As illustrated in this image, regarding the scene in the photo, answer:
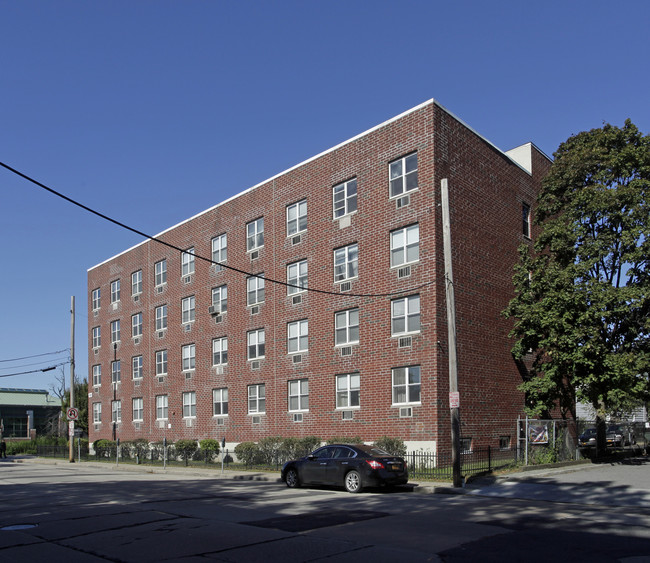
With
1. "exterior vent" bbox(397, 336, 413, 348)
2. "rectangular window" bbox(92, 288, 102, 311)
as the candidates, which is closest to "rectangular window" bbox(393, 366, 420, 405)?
"exterior vent" bbox(397, 336, 413, 348)

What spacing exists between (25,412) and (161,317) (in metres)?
52.5

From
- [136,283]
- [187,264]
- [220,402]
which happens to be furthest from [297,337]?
[136,283]

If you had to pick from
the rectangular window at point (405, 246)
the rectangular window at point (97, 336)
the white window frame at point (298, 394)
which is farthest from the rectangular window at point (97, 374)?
the rectangular window at point (405, 246)

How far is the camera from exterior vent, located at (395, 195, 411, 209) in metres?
28.0

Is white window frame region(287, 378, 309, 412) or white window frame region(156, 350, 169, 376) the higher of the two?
white window frame region(156, 350, 169, 376)

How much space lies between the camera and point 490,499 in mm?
17188

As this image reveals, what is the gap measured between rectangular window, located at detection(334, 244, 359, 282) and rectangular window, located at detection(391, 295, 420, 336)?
284cm

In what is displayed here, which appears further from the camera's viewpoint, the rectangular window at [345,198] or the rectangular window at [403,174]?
the rectangular window at [345,198]

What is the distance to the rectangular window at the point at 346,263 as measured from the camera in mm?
30234

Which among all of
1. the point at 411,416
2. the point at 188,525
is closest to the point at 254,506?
the point at 188,525

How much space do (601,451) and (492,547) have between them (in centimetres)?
2137

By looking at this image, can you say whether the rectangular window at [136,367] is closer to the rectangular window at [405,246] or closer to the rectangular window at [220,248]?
the rectangular window at [220,248]

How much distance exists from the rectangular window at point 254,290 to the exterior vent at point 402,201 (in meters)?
9.97

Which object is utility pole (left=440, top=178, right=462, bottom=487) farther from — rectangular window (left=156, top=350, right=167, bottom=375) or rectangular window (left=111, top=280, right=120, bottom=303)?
rectangular window (left=111, top=280, right=120, bottom=303)
